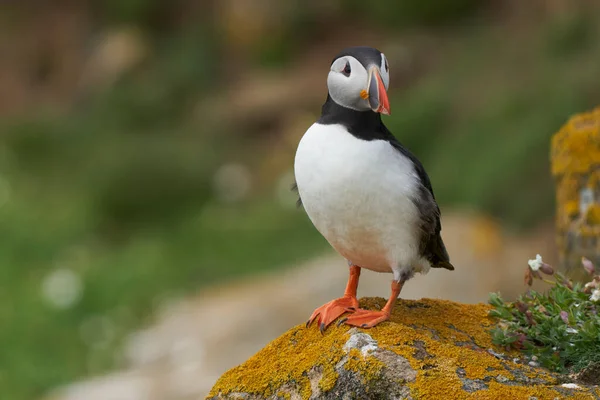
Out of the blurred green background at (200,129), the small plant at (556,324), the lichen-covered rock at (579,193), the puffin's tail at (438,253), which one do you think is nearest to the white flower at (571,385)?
the small plant at (556,324)

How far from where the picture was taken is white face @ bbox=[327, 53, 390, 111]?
413 cm

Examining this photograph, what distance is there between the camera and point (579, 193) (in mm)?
6188

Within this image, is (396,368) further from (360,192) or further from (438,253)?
(438,253)

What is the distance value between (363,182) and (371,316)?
595mm

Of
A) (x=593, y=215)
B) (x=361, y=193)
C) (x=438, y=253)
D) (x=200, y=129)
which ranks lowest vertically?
(x=438, y=253)

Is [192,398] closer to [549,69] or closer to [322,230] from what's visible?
[322,230]

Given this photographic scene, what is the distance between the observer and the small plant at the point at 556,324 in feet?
13.8

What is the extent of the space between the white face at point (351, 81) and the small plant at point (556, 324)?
1033mm

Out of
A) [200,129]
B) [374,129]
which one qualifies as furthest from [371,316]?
[200,129]

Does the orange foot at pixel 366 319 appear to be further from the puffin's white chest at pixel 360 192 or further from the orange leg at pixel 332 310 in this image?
the puffin's white chest at pixel 360 192

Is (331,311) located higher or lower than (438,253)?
lower

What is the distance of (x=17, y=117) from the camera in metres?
18.7

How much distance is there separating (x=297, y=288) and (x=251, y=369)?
5.34 metres

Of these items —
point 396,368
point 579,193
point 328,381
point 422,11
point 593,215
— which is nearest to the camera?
point 396,368
